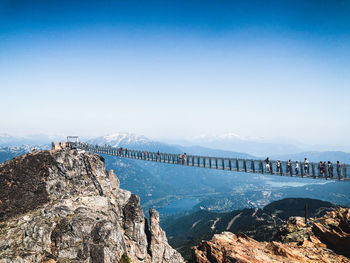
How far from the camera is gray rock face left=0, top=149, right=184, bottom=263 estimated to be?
24.8 metres

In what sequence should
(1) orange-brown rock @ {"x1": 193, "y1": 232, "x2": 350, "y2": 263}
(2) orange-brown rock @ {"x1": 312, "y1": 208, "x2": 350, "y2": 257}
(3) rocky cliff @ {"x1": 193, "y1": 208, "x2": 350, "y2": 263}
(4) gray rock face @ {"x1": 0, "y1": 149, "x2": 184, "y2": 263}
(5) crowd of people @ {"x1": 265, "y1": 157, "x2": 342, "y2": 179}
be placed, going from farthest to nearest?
(5) crowd of people @ {"x1": 265, "y1": 157, "x2": 342, "y2": 179} < (2) orange-brown rock @ {"x1": 312, "y1": 208, "x2": 350, "y2": 257} < (4) gray rock face @ {"x1": 0, "y1": 149, "x2": 184, "y2": 263} < (3) rocky cliff @ {"x1": 193, "y1": 208, "x2": 350, "y2": 263} < (1) orange-brown rock @ {"x1": 193, "y1": 232, "x2": 350, "y2": 263}

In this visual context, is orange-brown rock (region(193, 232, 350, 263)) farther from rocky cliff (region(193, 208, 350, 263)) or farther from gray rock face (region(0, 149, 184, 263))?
gray rock face (region(0, 149, 184, 263))

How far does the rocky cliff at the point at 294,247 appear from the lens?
2344 centimetres

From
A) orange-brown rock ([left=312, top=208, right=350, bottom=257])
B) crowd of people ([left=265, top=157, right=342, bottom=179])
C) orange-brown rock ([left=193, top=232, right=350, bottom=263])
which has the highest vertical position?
crowd of people ([left=265, top=157, right=342, bottom=179])

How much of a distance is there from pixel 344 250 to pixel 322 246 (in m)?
A: 1.97

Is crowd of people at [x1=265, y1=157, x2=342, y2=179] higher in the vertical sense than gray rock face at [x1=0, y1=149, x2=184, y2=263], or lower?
higher

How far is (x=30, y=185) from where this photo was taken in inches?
1265

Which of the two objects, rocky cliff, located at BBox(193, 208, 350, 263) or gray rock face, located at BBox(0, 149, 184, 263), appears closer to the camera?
rocky cliff, located at BBox(193, 208, 350, 263)

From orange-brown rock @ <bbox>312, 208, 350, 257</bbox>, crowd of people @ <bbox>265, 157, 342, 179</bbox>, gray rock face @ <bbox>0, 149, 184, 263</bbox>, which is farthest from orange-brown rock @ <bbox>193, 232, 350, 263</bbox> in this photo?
gray rock face @ <bbox>0, 149, 184, 263</bbox>

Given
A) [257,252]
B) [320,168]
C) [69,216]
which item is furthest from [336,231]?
[69,216]

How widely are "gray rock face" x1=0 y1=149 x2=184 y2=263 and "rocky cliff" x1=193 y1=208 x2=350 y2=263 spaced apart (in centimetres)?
1090

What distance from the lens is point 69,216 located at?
28422 millimetres

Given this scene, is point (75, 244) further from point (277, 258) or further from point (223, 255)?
point (277, 258)

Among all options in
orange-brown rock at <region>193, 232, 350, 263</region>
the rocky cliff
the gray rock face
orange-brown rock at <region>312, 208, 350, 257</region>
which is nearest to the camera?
orange-brown rock at <region>193, 232, 350, 263</region>
